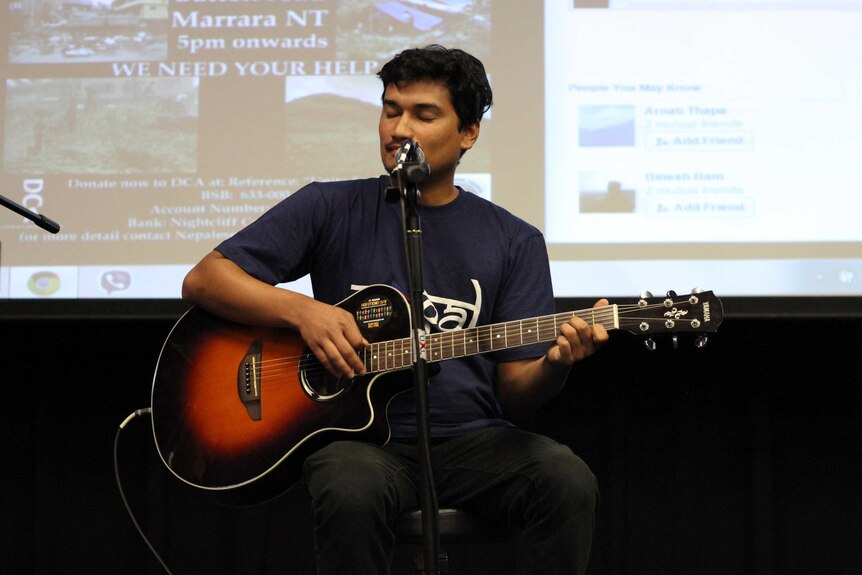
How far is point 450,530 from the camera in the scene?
205 cm

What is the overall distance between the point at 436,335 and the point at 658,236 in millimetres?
1163

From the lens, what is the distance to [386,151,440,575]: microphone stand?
68.4 inches

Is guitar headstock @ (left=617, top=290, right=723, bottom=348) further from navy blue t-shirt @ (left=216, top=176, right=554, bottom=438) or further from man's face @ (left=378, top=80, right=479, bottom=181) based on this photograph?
man's face @ (left=378, top=80, right=479, bottom=181)

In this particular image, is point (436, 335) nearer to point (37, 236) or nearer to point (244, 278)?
point (244, 278)

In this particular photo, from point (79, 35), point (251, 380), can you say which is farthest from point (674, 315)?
point (79, 35)

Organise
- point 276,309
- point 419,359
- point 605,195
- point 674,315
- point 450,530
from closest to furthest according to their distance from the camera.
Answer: point 419,359, point 674,315, point 450,530, point 276,309, point 605,195

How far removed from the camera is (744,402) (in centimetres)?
331

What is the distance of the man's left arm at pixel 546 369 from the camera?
195 centimetres

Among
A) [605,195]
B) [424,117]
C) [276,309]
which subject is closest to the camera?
[276,309]

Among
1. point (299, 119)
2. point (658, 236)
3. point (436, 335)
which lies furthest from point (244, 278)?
point (658, 236)

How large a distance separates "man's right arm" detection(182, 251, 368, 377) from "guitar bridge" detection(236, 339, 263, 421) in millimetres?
61

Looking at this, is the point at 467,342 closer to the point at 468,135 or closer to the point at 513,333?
the point at 513,333

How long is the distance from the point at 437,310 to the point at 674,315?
0.53 meters

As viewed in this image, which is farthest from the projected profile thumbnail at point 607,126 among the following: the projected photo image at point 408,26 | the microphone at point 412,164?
the microphone at point 412,164
